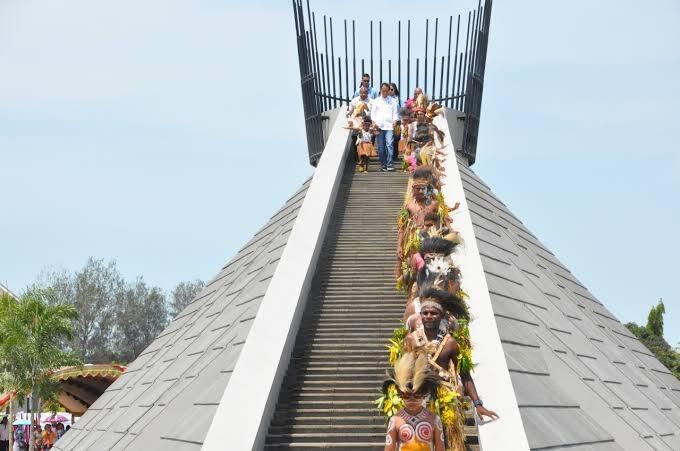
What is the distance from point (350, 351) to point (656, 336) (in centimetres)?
3959

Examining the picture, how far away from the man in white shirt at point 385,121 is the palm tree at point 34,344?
13.8 m

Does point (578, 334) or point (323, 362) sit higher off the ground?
point (578, 334)

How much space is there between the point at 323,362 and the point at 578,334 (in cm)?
487

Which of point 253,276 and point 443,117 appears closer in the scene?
point 253,276

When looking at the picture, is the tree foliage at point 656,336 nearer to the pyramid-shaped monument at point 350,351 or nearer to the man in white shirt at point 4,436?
the pyramid-shaped monument at point 350,351

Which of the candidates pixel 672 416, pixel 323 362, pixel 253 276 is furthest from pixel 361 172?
pixel 323 362

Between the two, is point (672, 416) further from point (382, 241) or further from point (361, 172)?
point (361, 172)

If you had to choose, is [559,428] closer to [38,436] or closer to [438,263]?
[438,263]

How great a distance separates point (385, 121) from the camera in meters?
19.5

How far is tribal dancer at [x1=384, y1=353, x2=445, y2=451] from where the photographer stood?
263 inches

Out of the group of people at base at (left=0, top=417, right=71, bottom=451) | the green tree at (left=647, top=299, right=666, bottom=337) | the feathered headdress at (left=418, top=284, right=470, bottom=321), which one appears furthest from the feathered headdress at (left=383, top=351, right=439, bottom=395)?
the green tree at (left=647, top=299, right=666, bottom=337)

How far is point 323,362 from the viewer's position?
10.7m

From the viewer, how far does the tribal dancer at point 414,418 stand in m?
6.68

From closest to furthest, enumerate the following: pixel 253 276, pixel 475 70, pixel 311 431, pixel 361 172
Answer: pixel 311 431, pixel 253 276, pixel 361 172, pixel 475 70
